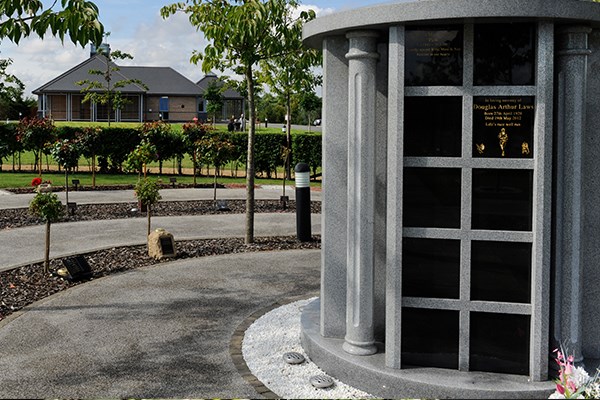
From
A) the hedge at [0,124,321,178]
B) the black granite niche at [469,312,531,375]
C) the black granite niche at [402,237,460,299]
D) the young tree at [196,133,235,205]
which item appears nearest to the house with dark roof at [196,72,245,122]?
the hedge at [0,124,321,178]

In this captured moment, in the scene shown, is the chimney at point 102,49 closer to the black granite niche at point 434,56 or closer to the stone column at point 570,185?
the black granite niche at point 434,56

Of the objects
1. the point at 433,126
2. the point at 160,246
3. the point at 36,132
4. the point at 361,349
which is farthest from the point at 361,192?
the point at 36,132

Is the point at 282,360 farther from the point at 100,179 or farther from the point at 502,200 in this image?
the point at 100,179

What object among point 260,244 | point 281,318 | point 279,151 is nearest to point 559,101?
point 281,318

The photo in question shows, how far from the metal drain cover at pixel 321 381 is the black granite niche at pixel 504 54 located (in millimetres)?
2868

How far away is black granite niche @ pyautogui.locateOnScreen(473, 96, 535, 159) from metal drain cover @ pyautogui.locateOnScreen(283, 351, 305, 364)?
2542 mm

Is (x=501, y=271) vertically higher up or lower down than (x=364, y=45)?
lower down

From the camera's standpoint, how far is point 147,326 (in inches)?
289

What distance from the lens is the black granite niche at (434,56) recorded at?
17.5 feet

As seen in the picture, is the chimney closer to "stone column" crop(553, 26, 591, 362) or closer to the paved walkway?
the paved walkway

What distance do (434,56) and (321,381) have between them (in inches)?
117

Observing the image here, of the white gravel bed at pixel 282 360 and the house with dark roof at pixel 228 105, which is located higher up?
the house with dark roof at pixel 228 105

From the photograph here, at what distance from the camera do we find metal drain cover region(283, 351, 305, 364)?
6137mm

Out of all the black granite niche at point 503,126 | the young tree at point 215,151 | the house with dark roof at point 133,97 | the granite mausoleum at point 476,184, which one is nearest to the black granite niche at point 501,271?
the granite mausoleum at point 476,184
